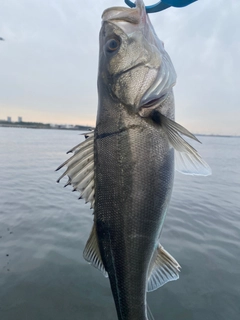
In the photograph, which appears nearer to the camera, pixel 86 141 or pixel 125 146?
pixel 125 146

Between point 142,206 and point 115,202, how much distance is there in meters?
0.20

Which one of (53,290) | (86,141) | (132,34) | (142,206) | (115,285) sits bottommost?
(53,290)

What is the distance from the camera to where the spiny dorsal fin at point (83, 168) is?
1852mm

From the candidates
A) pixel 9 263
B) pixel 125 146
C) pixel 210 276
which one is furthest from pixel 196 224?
pixel 125 146

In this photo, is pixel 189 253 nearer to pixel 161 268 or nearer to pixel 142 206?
pixel 161 268

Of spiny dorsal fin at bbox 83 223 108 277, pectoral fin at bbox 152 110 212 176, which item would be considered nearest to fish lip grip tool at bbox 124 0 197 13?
pectoral fin at bbox 152 110 212 176

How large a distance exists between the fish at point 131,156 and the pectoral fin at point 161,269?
25mm

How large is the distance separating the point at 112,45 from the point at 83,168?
38.5 inches

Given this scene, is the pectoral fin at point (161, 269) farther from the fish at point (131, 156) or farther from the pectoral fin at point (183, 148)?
the pectoral fin at point (183, 148)

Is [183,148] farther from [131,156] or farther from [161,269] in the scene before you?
[161,269]

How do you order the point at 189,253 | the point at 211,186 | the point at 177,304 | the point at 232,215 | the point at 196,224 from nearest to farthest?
the point at 177,304 → the point at 189,253 → the point at 196,224 → the point at 232,215 → the point at 211,186

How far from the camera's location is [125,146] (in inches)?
67.2

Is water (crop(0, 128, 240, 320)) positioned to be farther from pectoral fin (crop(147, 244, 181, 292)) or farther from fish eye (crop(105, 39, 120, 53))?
fish eye (crop(105, 39, 120, 53))

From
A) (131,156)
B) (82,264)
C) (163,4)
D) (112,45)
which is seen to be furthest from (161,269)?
(82,264)
